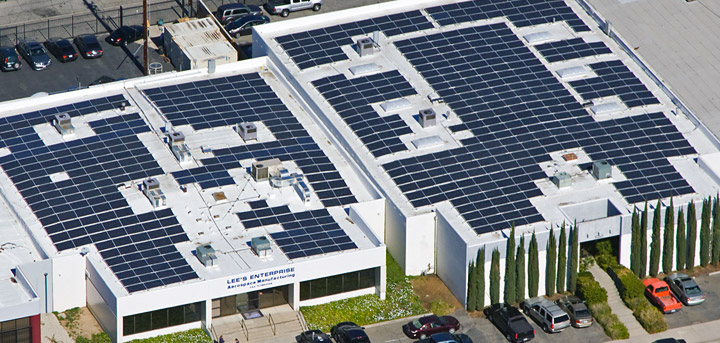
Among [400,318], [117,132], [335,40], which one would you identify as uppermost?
[335,40]

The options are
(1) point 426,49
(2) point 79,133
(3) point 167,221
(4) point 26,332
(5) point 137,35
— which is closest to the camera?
(4) point 26,332

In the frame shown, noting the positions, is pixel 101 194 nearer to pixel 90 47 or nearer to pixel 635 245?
pixel 90 47

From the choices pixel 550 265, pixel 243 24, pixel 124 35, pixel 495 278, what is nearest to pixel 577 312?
pixel 550 265

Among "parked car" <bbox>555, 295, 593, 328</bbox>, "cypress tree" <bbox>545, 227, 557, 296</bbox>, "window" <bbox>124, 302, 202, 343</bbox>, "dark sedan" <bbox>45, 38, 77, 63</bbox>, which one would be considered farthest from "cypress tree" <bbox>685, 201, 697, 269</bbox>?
"dark sedan" <bbox>45, 38, 77, 63</bbox>

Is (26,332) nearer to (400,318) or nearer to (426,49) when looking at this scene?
(400,318)

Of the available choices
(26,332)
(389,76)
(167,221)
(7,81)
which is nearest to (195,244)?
(167,221)

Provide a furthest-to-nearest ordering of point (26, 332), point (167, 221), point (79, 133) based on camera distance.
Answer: point (79, 133), point (167, 221), point (26, 332)
